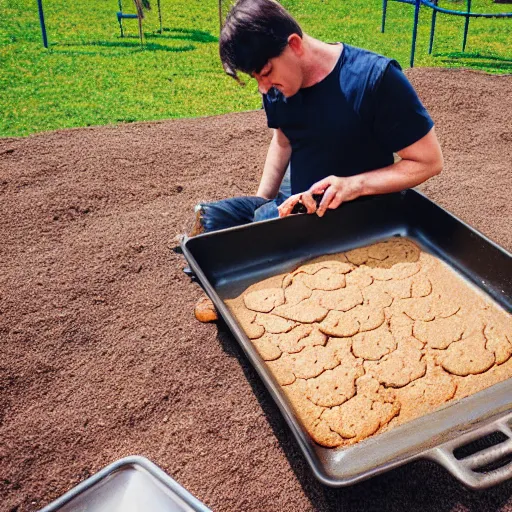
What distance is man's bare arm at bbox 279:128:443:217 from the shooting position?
1.88 meters

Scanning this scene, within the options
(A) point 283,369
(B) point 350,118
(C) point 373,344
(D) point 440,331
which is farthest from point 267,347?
(B) point 350,118

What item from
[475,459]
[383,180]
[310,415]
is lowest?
[310,415]

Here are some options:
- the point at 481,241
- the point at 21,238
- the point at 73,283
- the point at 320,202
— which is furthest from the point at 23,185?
the point at 481,241

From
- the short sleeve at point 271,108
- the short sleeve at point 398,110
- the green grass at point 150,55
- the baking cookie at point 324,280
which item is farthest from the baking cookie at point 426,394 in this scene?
the green grass at point 150,55

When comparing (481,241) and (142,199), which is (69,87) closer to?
(142,199)

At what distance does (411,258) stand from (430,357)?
1.60 feet

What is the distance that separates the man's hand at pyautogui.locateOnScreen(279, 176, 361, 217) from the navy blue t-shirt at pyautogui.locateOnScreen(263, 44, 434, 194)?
16 cm

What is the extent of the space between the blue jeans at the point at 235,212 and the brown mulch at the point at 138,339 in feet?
1.39

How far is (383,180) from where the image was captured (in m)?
1.94

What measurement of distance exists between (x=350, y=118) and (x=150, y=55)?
5.80m

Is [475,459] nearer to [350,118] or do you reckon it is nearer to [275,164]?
[350,118]

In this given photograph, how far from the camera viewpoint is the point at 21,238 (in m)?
2.88

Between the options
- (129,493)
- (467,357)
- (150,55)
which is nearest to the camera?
(129,493)

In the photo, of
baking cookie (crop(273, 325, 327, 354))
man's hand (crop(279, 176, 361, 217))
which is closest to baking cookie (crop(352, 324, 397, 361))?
baking cookie (crop(273, 325, 327, 354))
